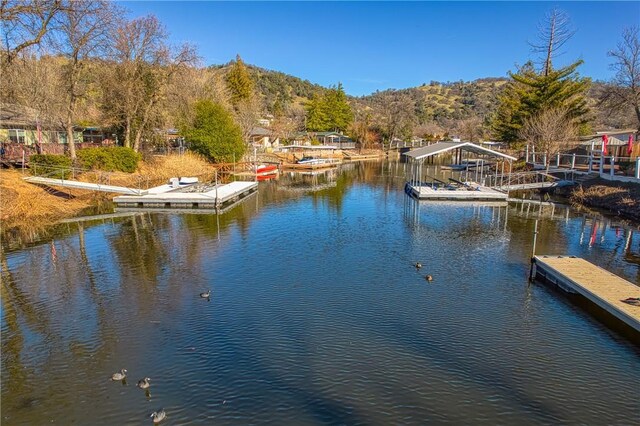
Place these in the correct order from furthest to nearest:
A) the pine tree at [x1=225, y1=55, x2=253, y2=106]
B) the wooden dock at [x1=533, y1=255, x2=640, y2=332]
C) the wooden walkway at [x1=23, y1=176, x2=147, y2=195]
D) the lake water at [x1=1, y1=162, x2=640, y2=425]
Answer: the pine tree at [x1=225, y1=55, x2=253, y2=106] < the wooden walkway at [x1=23, y1=176, x2=147, y2=195] < the wooden dock at [x1=533, y1=255, x2=640, y2=332] < the lake water at [x1=1, y1=162, x2=640, y2=425]

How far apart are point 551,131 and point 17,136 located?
1857 inches

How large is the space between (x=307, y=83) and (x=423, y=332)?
175013 millimetres

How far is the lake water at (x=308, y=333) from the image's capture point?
7543 millimetres

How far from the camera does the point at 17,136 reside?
35.3 metres

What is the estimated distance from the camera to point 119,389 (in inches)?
315

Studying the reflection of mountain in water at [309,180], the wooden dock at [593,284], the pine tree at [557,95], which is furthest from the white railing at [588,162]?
the reflection of mountain in water at [309,180]

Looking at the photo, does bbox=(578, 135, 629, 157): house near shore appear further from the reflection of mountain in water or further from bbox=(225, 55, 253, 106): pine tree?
bbox=(225, 55, 253, 106): pine tree

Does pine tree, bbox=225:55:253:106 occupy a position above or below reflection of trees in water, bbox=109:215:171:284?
above

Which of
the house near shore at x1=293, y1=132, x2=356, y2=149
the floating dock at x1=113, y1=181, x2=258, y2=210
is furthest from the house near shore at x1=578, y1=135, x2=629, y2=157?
the house near shore at x1=293, y1=132, x2=356, y2=149

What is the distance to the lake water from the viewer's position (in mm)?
7543

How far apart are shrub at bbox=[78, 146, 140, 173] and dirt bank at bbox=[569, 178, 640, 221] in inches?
1347

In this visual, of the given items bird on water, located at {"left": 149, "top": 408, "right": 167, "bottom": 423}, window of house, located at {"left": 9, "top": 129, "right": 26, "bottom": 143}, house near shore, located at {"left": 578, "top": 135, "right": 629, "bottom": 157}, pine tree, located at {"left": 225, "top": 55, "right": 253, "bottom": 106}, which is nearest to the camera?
bird on water, located at {"left": 149, "top": 408, "right": 167, "bottom": 423}

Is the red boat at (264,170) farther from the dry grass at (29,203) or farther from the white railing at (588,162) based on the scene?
the white railing at (588,162)

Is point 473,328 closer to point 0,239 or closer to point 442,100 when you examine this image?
point 0,239
